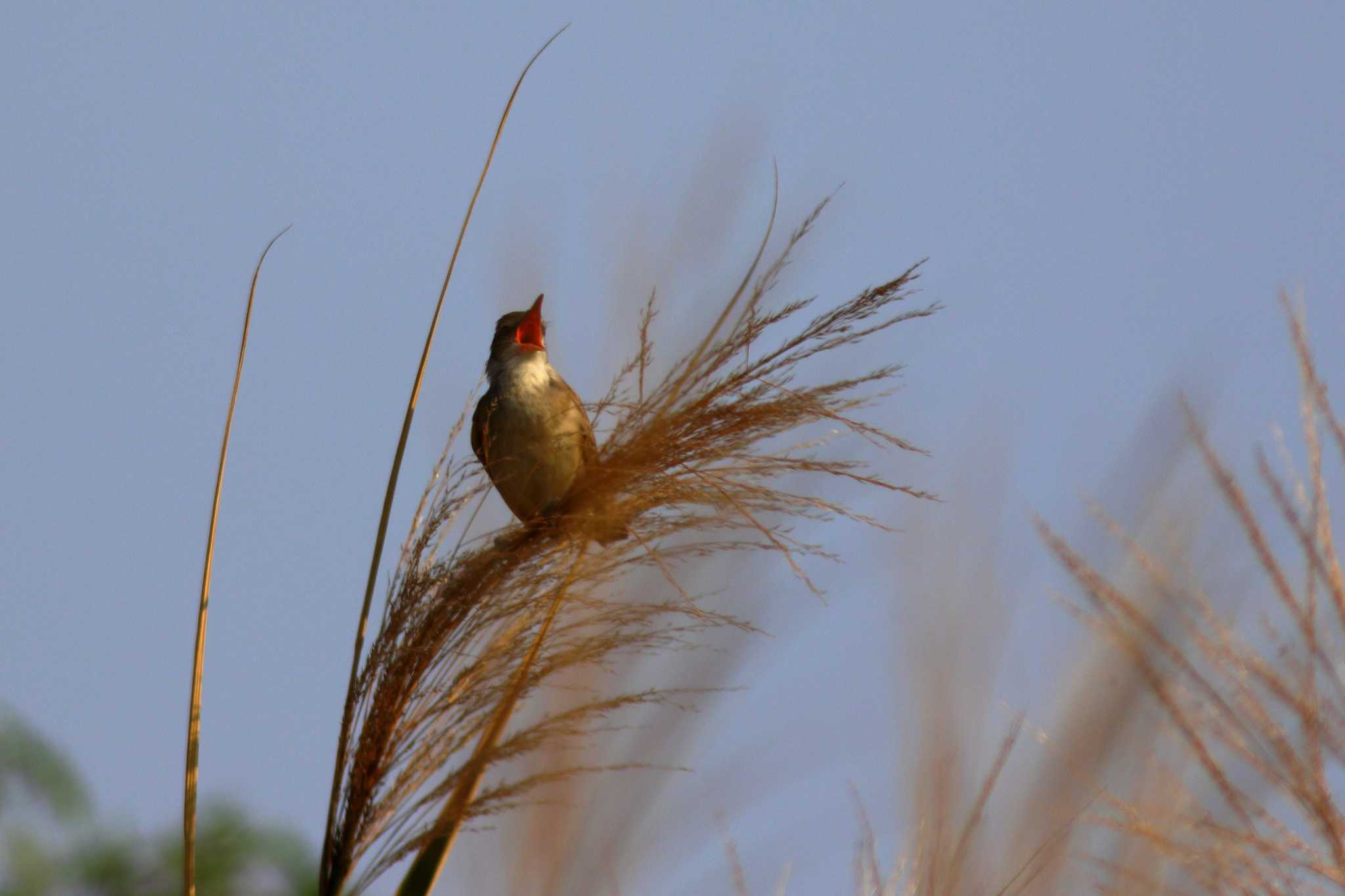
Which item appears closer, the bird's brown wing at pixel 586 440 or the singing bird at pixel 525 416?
the bird's brown wing at pixel 586 440

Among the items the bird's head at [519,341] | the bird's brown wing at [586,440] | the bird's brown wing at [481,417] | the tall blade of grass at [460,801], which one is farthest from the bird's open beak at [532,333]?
the tall blade of grass at [460,801]

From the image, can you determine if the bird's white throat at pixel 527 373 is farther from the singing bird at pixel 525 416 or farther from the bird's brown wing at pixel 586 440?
the bird's brown wing at pixel 586 440

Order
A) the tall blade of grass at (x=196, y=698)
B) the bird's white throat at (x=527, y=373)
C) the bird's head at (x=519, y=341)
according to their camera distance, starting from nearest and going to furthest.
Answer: the tall blade of grass at (x=196, y=698)
the bird's white throat at (x=527, y=373)
the bird's head at (x=519, y=341)

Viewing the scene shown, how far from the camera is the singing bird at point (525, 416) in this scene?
3.10 meters

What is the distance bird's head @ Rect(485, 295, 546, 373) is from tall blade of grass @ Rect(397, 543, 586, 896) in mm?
2083

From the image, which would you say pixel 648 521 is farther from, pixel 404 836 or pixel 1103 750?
pixel 1103 750

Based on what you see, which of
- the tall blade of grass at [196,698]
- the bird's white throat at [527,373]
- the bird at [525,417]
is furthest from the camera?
the bird's white throat at [527,373]

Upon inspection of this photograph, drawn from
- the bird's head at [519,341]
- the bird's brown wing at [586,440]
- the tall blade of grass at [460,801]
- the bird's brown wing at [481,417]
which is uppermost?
the bird's head at [519,341]

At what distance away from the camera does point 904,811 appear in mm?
2082

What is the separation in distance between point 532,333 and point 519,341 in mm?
63

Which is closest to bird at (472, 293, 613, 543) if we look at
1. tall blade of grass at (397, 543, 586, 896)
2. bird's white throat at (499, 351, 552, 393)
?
bird's white throat at (499, 351, 552, 393)

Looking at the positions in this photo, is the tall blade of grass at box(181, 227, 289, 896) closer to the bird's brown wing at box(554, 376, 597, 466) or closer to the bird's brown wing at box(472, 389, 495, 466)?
the bird's brown wing at box(554, 376, 597, 466)

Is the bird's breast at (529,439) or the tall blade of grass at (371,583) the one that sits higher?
the bird's breast at (529,439)

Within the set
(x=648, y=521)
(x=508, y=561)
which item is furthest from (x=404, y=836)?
(x=648, y=521)
